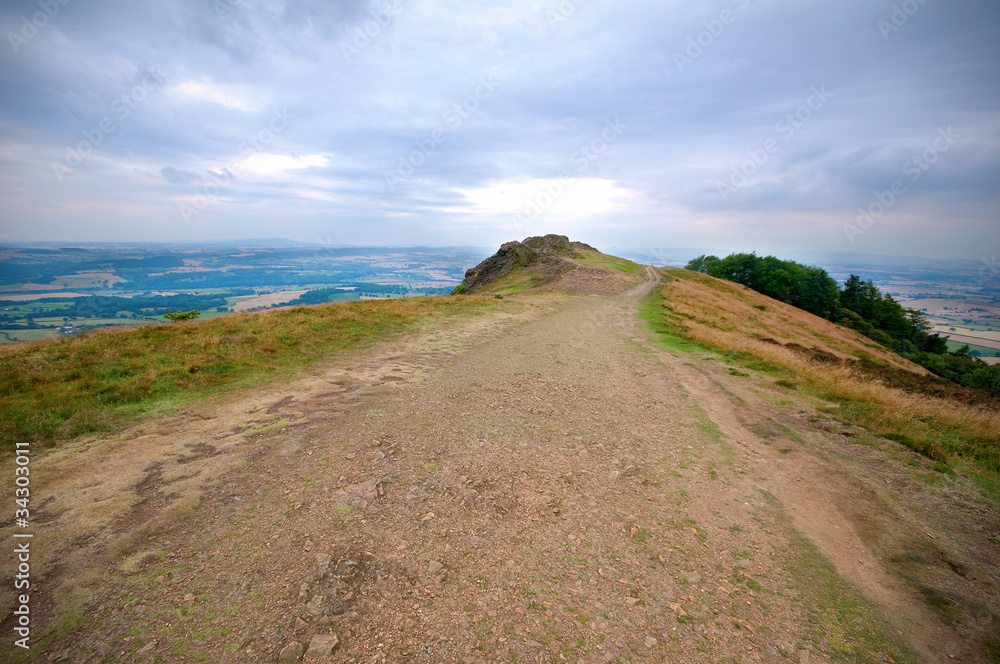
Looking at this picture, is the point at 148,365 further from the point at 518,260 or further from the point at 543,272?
the point at 518,260

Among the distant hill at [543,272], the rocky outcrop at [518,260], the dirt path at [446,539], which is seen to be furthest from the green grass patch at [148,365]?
the rocky outcrop at [518,260]

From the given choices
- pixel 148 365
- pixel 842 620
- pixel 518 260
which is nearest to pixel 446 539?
pixel 842 620

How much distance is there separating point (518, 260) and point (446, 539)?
49.8 meters

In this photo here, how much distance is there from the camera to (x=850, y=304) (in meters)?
79.1

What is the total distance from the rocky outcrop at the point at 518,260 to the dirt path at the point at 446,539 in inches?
1591

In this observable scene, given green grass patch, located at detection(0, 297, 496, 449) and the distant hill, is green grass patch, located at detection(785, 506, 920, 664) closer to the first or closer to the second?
green grass patch, located at detection(0, 297, 496, 449)

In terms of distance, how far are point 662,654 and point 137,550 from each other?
287 inches

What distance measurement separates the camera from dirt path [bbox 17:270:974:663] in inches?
177

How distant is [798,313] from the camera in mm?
56938

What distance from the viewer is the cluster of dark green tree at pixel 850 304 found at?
6681 centimetres

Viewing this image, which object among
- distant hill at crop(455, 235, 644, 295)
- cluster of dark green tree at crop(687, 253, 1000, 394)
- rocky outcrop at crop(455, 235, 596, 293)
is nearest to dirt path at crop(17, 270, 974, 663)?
distant hill at crop(455, 235, 644, 295)

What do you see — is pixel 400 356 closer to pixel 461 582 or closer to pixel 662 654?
→ pixel 461 582

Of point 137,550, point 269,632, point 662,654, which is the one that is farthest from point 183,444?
point 662,654

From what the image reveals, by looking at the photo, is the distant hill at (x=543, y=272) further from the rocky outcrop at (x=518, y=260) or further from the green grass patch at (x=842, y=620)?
the green grass patch at (x=842, y=620)
